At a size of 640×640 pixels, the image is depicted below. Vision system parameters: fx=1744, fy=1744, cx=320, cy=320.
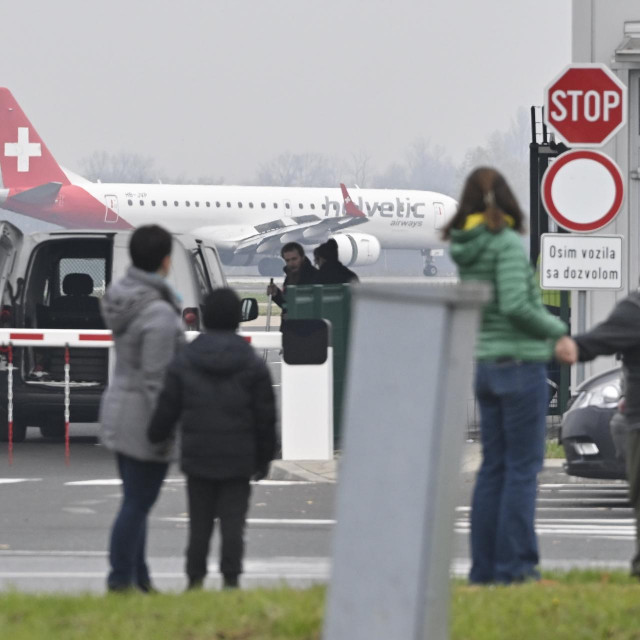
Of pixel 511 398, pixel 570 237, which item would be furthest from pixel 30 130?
pixel 511 398

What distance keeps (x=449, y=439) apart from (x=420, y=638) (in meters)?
0.44

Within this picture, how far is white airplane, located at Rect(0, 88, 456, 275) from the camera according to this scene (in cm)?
7156

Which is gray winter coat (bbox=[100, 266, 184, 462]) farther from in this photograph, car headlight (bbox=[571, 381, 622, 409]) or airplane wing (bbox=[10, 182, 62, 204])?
airplane wing (bbox=[10, 182, 62, 204])

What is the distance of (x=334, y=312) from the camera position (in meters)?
14.4

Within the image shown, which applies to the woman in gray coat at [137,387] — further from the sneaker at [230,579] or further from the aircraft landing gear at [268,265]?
the aircraft landing gear at [268,265]

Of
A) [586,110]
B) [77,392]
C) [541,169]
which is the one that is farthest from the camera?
[541,169]

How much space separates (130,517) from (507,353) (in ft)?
4.98

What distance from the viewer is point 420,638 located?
3771 mm

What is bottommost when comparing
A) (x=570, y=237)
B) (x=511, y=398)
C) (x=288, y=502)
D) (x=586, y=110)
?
(x=288, y=502)

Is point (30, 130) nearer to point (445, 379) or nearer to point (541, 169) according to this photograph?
point (541, 169)

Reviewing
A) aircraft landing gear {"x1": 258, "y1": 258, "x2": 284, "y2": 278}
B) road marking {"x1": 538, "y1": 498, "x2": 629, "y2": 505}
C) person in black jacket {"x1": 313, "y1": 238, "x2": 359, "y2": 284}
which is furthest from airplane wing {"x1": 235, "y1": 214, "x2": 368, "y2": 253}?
road marking {"x1": 538, "y1": 498, "x2": 629, "y2": 505}

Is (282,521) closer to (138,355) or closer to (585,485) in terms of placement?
(585,485)

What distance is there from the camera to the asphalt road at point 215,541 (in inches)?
309

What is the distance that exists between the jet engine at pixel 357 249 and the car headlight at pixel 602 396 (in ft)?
174
